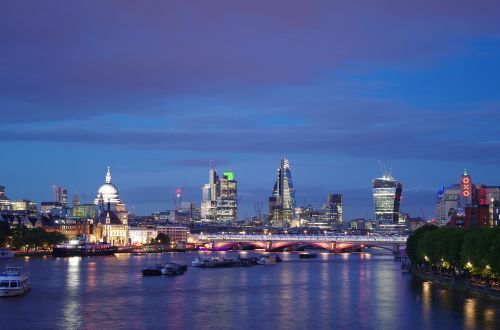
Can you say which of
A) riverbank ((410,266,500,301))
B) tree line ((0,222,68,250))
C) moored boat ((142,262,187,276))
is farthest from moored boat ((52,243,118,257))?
riverbank ((410,266,500,301))

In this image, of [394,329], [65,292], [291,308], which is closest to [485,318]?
[394,329]

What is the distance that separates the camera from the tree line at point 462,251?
69.0m

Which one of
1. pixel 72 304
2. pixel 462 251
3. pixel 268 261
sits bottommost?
pixel 72 304

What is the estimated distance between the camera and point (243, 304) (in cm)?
6838

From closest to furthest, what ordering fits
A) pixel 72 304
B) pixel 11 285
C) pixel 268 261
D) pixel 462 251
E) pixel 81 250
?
1. pixel 72 304
2. pixel 11 285
3. pixel 462 251
4. pixel 268 261
5. pixel 81 250

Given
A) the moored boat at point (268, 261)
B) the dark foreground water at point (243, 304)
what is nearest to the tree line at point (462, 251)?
the dark foreground water at point (243, 304)

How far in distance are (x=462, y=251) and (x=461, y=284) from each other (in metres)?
3.09

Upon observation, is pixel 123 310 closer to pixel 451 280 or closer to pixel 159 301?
pixel 159 301

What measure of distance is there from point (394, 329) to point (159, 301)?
2250 centimetres

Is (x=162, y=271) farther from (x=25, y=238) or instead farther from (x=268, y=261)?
(x=25, y=238)

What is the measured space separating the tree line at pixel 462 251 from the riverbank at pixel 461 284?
96cm

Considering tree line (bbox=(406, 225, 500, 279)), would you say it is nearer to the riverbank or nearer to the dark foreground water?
the riverbank

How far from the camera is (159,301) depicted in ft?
232

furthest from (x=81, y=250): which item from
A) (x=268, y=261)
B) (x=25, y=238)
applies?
(x=268, y=261)
